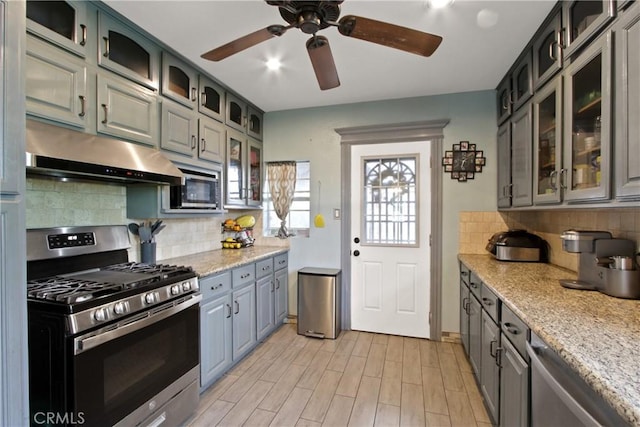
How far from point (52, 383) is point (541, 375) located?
1.96 meters

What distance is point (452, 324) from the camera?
3109mm

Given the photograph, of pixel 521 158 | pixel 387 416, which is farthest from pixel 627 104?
pixel 387 416

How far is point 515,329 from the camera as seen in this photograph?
1418mm

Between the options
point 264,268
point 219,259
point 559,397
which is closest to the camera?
point 559,397

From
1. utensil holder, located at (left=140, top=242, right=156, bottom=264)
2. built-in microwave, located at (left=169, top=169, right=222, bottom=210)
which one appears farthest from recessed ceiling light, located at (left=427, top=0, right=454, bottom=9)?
utensil holder, located at (left=140, top=242, right=156, bottom=264)

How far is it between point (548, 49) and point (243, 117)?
8.81ft

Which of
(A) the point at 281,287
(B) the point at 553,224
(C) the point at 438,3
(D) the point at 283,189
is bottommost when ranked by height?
Answer: (A) the point at 281,287

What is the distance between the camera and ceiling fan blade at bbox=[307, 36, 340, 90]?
158 cm

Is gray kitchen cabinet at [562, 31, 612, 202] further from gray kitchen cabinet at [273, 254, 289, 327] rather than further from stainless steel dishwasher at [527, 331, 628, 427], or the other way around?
gray kitchen cabinet at [273, 254, 289, 327]

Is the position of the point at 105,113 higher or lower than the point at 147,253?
higher

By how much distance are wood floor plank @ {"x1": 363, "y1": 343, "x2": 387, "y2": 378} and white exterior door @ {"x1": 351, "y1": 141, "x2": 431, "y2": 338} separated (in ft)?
1.16

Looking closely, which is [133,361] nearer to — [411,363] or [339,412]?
[339,412]

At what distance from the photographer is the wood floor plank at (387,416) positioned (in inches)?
74.5

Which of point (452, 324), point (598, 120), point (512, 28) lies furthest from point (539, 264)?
point (512, 28)
